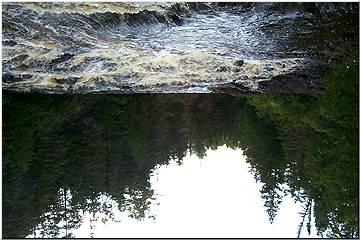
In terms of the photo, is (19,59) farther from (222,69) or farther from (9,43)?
(222,69)

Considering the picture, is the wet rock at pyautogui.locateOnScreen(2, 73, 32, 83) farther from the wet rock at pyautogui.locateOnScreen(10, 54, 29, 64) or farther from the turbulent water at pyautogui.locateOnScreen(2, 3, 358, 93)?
the wet rock at pyautogui.locateOnScreen(10, 54, 29, 64)

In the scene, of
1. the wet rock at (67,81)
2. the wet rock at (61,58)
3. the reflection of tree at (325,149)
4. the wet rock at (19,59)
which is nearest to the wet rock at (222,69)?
the reflection of tree at (325,149)

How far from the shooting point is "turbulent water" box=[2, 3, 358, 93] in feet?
26.7

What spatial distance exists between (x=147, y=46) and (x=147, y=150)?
198 inches

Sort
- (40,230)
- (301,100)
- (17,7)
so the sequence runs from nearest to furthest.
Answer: (40,230) → (301,100) → (17,7)

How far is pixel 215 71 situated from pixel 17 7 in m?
4.70

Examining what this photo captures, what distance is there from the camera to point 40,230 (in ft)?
15.5

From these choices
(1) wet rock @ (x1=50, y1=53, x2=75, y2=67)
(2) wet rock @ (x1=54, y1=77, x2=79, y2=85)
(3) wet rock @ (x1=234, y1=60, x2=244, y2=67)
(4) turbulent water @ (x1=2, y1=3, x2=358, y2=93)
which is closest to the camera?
(2) wet rock @ (x1=54, y1=77, x2=79, y2=85)

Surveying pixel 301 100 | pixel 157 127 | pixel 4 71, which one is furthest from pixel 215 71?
pixel 4 71

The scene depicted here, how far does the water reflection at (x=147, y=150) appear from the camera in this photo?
497 cm

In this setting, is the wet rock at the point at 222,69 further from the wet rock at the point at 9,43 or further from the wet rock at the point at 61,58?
the wet rock at the point at 9,43

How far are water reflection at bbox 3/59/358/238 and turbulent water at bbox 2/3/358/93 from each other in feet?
3.74

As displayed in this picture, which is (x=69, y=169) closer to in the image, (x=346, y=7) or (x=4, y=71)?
(x=4, y=71)

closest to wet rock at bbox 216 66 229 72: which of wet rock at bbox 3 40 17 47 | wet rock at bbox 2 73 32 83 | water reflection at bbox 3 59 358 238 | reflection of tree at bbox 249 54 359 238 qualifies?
reflection of tree at bbox 249 54 359 238
